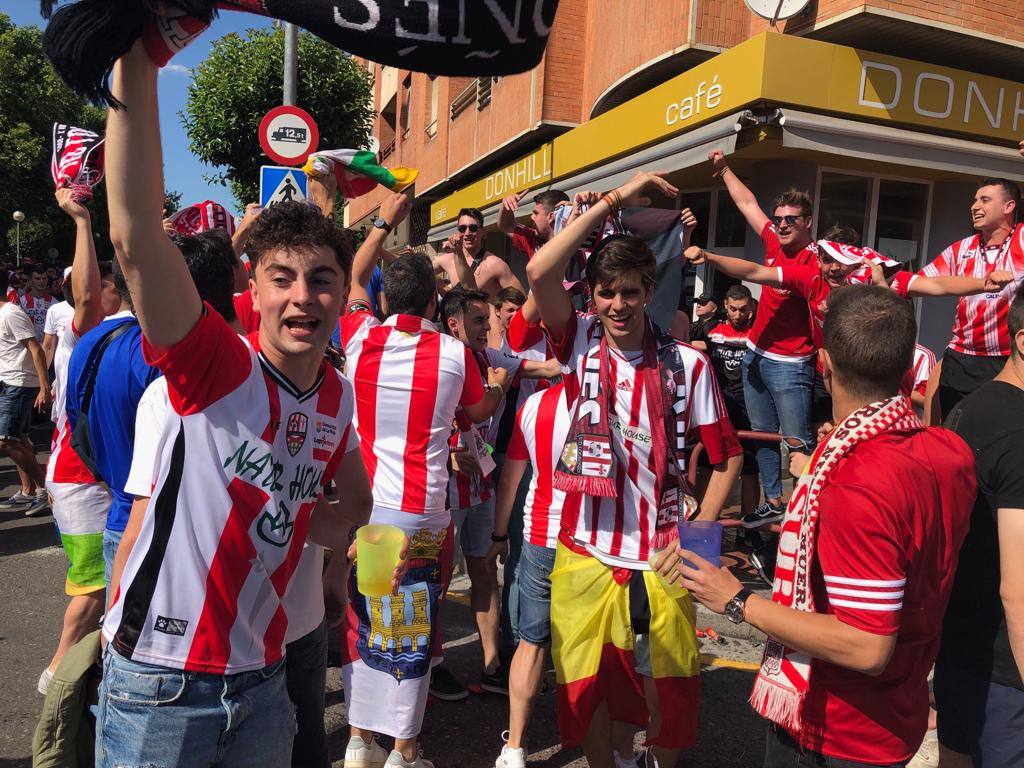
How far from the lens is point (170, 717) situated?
5.63ft

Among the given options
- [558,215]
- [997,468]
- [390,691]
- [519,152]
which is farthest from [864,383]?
[519,152]

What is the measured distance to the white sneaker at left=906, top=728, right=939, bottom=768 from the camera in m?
3.41

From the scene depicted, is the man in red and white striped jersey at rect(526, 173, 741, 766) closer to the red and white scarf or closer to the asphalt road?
the asphalt road

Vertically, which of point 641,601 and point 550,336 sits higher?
point 550,336

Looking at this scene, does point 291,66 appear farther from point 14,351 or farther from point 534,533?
point 534,533

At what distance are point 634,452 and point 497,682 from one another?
6.03 feet

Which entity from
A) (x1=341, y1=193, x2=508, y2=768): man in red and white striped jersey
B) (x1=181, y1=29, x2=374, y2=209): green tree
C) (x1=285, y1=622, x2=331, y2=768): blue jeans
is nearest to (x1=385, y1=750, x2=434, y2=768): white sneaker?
(x1=341, y1=193, x2=508, y2=768): man in red and white striped jersey

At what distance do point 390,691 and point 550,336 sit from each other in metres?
1.69

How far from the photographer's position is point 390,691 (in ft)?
10.6

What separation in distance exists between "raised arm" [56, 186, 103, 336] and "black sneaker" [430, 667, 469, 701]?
285 cm

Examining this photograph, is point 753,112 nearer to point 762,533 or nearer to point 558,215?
point 762,533

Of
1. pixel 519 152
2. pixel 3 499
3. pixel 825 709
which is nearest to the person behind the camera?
pixel 825 709

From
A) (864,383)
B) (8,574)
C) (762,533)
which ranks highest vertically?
(864,383)

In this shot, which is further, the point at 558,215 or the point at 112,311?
the point at 112,311
